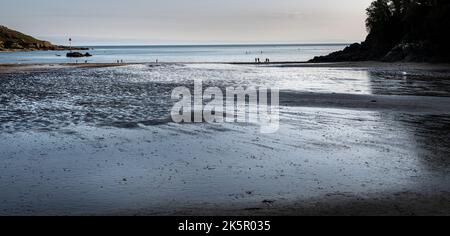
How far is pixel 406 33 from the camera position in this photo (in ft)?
274

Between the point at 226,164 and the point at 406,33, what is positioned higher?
the point at 406,33

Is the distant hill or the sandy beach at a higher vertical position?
the distant hill

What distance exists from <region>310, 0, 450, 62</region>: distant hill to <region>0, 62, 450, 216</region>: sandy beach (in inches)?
2178

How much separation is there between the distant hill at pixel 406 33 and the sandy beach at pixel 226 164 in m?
55.3

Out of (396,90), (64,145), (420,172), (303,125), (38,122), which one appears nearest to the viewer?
(420,172)

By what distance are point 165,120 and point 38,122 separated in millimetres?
4901

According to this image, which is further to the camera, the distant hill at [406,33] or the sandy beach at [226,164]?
the distant hill at [406,33]

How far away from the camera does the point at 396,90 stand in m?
28.6

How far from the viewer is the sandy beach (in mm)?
7859

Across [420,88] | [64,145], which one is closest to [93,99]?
[64,145]

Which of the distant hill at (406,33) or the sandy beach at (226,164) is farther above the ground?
the distant hill at (406,33)

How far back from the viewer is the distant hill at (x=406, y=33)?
228 feet

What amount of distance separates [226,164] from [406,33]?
268 ft
